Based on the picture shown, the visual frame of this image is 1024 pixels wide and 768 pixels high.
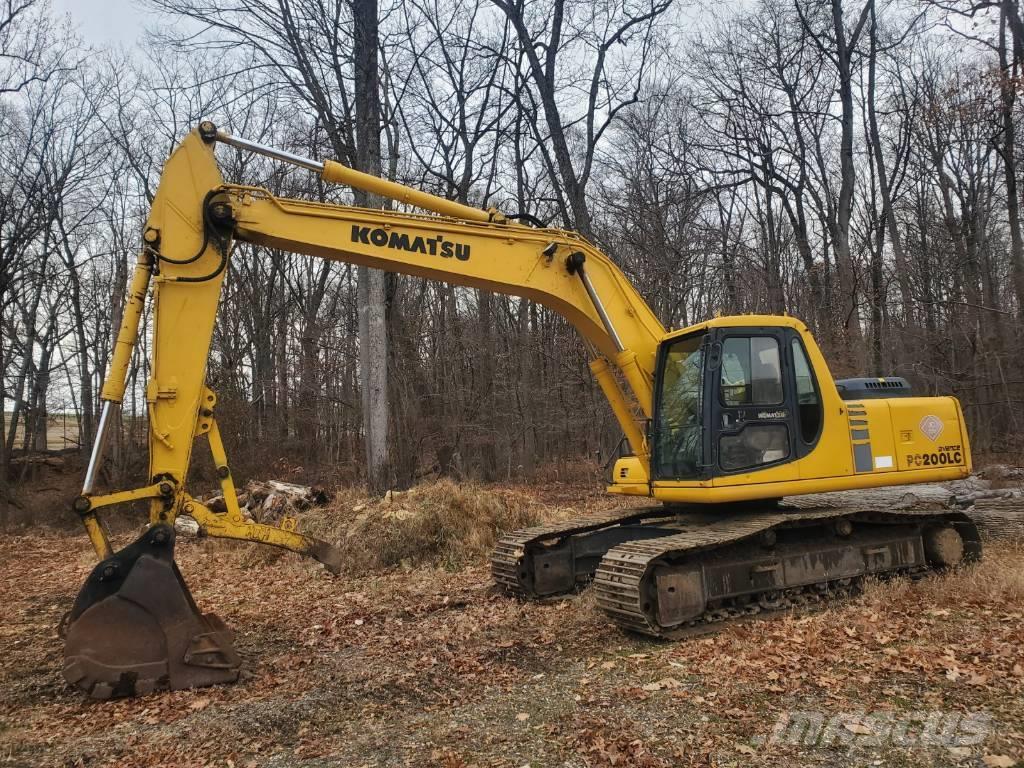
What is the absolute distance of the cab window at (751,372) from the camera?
272 inches

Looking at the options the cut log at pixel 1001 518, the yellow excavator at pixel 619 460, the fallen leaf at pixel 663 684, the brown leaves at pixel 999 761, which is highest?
the yellow excavator at pixel 619 460

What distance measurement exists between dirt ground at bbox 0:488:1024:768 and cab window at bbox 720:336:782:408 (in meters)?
1.97

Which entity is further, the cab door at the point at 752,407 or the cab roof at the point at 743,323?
the cab roof at the point at 743,323

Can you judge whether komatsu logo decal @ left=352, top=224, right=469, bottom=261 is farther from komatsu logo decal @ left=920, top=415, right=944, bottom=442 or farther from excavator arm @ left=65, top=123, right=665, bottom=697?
komatsu logo decal @ left=920, top=415, right=944, bottom=442

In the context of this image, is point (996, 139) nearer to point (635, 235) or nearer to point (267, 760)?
point (635, 235)

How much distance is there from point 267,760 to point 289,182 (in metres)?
18.1

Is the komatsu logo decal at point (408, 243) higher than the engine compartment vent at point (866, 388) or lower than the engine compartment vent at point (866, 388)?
higher

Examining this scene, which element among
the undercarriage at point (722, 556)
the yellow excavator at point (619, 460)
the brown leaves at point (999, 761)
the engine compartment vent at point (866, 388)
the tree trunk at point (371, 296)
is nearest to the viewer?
the brown leaves at point (999, 761)

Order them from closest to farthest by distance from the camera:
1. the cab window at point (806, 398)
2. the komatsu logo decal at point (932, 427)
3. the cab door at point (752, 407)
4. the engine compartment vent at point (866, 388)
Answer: the cab door at point (752, 407)
the cab window at point (806, 398)
the komatsu logo decal at point (932, 427)
the engine compartment vent at point (866, 388)

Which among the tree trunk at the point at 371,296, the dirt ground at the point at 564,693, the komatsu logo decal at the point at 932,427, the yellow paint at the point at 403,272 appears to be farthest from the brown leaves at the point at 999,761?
the tree trunk at the point at 371,296

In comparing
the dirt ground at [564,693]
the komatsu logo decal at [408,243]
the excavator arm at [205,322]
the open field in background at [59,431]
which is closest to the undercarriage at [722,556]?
the dirt ground at [564,693]

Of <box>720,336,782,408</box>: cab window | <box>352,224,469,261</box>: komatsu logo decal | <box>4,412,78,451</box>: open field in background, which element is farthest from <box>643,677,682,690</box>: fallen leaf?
<box>4,412,78,451</box>: open field in background

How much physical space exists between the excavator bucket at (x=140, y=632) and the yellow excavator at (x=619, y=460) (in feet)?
Answer: 0.04

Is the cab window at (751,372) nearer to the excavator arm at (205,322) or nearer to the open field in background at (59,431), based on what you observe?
the excavator arm at (205,322)
